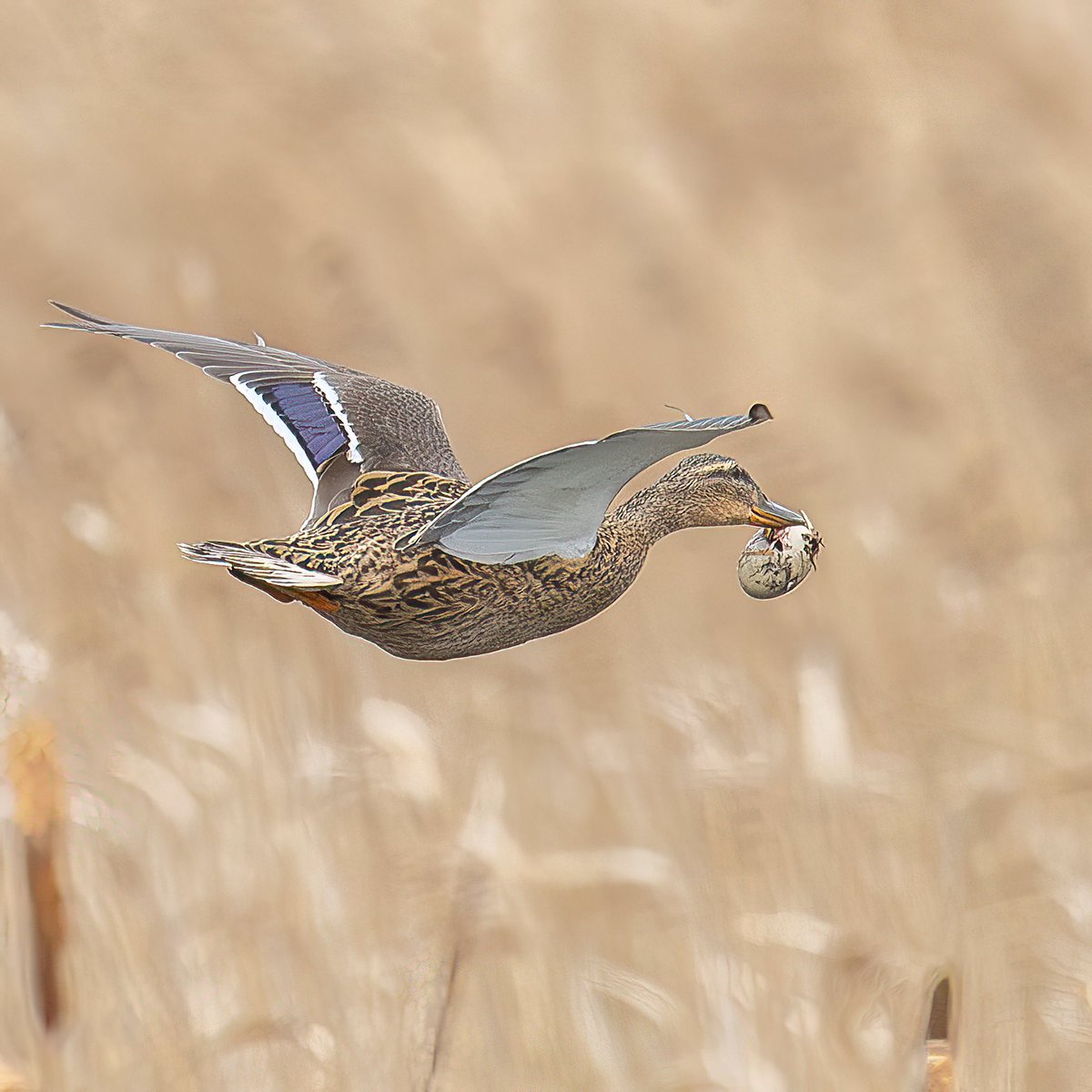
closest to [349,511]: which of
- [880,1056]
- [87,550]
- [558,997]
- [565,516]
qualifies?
[565,516]

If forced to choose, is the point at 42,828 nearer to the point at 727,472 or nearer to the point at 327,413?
the point at 327,413

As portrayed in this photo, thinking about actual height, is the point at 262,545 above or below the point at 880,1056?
above

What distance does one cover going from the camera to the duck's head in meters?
1.21

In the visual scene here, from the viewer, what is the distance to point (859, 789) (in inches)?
71.4

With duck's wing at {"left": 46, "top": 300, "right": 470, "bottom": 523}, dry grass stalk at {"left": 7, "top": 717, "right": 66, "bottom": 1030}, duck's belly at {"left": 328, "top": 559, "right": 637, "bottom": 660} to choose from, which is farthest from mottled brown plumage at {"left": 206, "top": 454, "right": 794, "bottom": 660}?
dry grass stalk at {"left": 7, "top": 717, "right": 66, "bottom": 1030}

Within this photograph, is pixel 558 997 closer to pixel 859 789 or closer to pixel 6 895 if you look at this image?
pixel 859 789

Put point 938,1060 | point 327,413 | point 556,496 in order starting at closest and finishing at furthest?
point 556,496 < point 327,413 < point 938,1060

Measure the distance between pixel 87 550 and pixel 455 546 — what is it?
2.38 feet

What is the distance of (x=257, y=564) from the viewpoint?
1.11 m

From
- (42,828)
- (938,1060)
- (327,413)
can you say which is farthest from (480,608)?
(938,1060)

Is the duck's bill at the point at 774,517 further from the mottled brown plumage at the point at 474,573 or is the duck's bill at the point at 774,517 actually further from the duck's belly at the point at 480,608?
the duck's belly at the point at 480,608

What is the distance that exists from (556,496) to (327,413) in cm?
43

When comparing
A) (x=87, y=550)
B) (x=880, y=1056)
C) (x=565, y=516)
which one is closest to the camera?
(x=565, y=516)

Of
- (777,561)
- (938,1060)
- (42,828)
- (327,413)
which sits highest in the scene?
(327,413)
